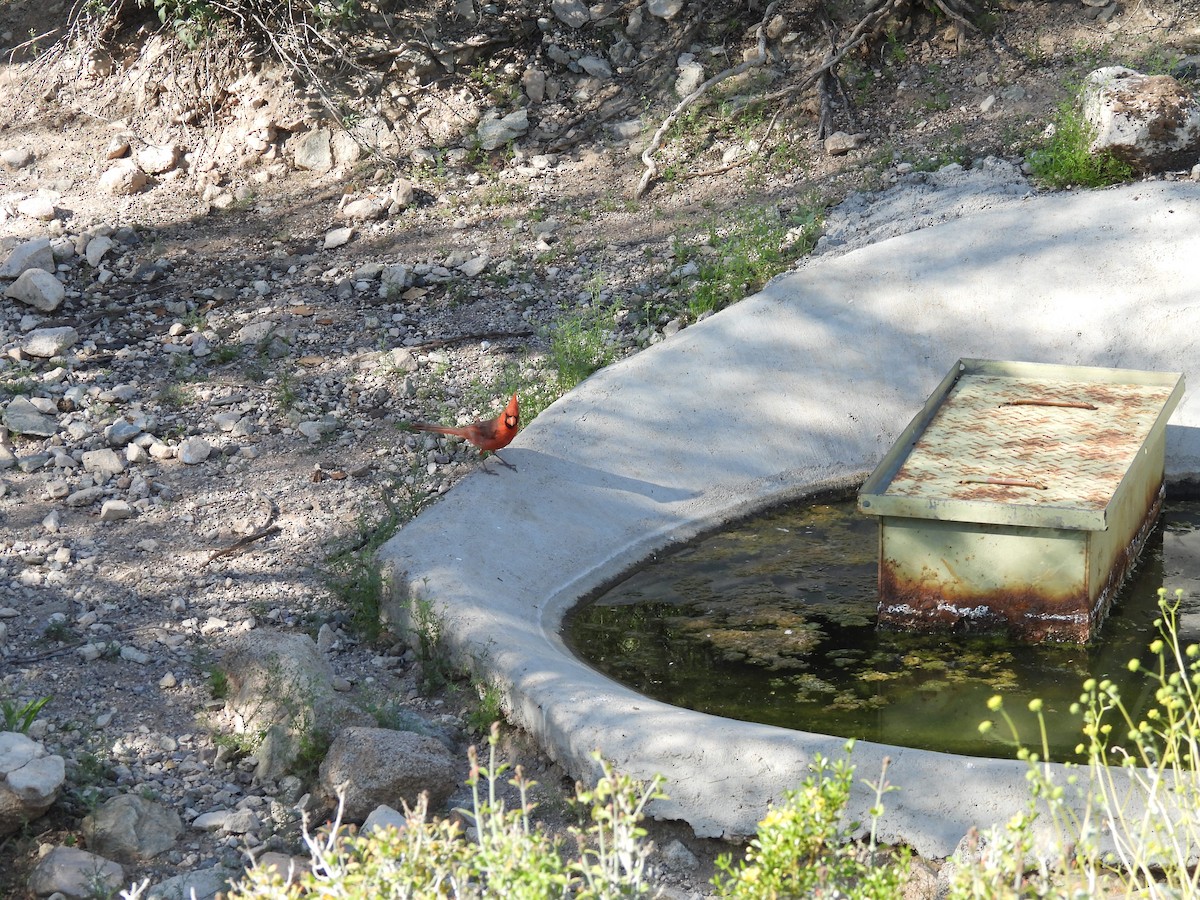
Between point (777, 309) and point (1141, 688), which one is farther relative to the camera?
point (777, 309)

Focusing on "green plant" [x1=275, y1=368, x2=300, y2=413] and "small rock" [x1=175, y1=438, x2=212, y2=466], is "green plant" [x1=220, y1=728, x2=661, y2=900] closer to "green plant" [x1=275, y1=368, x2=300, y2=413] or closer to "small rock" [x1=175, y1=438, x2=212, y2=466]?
"small rock" [x1=175, y1=438, x2=212, y2=466]

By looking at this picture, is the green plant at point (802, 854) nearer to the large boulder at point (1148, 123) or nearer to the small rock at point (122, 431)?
the small rock at point (122, 431)

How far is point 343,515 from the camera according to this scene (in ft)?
18.6

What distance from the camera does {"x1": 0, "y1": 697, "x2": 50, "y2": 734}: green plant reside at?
13.0 ft

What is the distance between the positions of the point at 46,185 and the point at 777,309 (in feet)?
15.0

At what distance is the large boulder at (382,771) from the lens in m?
3.79

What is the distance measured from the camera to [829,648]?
4.84 metres

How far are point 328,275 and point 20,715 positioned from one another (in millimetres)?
3988

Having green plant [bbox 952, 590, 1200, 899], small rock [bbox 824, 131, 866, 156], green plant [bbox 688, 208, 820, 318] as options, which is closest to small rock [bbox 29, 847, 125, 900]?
green plant [bbox 952, 590, 1200, 899]

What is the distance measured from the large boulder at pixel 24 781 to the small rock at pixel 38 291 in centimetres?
395

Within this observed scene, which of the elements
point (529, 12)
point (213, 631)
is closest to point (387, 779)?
point (213, 631)

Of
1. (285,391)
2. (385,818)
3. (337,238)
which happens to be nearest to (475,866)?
(385,818)

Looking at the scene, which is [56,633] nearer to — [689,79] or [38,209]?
[38,209]

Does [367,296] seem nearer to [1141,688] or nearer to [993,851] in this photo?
[1141,688]
